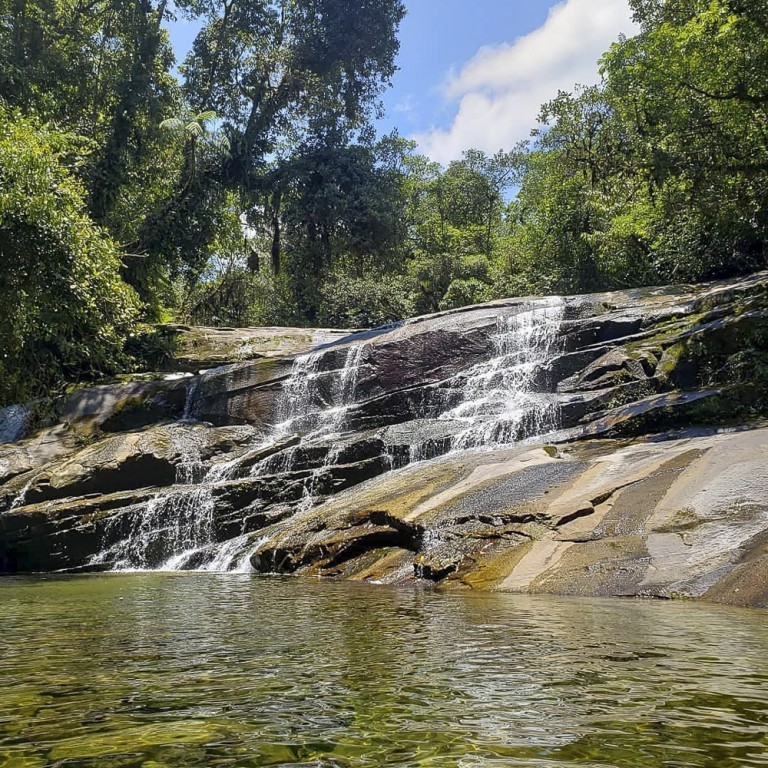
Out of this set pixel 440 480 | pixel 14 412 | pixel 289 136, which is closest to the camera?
pixel 440 480

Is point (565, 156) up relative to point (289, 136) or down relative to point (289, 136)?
down

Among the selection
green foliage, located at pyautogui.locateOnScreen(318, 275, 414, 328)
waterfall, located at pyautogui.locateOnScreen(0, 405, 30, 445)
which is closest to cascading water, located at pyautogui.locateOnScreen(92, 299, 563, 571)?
waterfall, located at pyautogui.locateOnScreen(0, 405, 30, 445)

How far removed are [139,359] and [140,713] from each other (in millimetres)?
24230

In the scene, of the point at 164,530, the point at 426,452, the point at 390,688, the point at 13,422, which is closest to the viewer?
the point at 390,688

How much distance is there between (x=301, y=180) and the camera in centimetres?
3500

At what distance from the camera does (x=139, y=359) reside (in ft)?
83.6

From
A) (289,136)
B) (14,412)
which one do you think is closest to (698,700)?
(14,412)

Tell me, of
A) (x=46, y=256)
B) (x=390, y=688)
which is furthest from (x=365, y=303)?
(x=390, y=688)

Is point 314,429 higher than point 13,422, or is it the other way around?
point 13,422

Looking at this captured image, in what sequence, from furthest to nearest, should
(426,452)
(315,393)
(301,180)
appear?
(301,180), (315,393), (426,452)

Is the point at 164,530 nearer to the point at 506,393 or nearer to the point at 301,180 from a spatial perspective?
the point at 506,393

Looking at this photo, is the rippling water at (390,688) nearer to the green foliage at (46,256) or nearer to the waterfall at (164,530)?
the waterfall at (164,530)

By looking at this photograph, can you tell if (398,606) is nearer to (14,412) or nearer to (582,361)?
(582,361)

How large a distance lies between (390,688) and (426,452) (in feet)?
37.1
